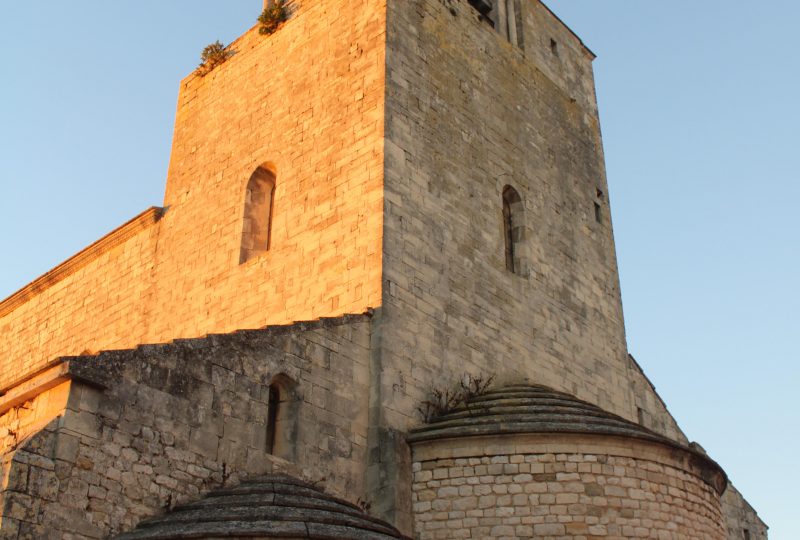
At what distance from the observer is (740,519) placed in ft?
49.0

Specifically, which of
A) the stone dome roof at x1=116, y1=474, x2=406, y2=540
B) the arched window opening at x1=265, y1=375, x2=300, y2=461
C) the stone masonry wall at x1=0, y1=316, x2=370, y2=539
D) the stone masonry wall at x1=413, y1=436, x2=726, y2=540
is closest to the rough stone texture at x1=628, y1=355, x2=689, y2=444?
the stone masonry wall at x1=413, y1=436, x2=726, y2=540

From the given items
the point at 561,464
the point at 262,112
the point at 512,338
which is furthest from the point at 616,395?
the point at 262,112

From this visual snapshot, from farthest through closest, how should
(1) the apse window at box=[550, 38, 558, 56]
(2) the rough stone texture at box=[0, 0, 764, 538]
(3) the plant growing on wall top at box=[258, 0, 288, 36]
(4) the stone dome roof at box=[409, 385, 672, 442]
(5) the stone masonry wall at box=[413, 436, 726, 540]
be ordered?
(1) the apse window at box=[550, 38, 558, 56] < (3) the plant growing on wall top at box=[258, 0, 288, 36] < (4) the stone dome roof at box=[409, 385, 672, 442] < (5) the stone masonry wall at box=[413, 436, 726, 540] < (2) the rough stone texture at box=[0, 0, 764, 538]

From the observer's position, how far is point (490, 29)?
561 inches

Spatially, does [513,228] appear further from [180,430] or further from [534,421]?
[180,430]

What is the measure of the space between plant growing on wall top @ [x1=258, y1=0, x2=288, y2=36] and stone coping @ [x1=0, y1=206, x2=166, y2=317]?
3.29 m

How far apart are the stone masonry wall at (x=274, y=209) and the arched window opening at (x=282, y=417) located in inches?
Answer: 63.1

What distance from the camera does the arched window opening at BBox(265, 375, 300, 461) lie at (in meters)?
9.05

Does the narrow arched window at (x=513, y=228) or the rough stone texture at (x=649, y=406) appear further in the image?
the rough stone texture at (x=649, y=406)

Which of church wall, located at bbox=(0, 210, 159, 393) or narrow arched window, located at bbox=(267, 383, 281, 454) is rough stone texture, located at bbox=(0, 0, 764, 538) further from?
narrow arched window, located at bbox=(267, 383, 281, 454)

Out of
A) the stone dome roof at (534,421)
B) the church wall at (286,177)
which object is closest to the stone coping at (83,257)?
the church wall at (286,177)

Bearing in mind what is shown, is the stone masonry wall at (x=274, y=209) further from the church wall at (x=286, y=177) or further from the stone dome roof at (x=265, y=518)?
the stone dome roof at (x=265, y=518)

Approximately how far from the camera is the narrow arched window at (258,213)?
1277 centimetres

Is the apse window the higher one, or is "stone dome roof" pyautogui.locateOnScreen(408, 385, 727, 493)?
the apse window
